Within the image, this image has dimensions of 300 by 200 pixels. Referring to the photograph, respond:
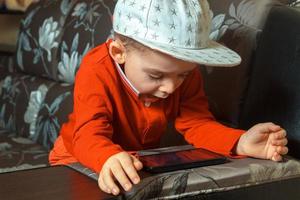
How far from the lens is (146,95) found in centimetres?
116

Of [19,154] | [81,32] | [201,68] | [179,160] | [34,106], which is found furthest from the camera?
[34,106]

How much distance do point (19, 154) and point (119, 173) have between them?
0.89 m

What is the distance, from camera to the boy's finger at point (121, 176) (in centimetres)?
87

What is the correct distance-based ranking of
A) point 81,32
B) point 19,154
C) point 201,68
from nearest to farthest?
point 201,68 → point 19,154 → point 81,32

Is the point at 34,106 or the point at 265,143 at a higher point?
the point at 265,143

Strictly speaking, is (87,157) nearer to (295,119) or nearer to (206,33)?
(206,33)

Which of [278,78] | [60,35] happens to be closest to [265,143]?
[278,78]

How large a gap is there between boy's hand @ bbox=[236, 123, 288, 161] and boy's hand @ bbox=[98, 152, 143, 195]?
0.84 feet

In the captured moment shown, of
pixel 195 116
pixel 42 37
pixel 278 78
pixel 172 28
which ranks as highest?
pixel 172 28

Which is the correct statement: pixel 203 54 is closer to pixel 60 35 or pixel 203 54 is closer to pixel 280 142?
pixel 280 142

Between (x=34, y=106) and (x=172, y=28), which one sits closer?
(x=172, y=28)

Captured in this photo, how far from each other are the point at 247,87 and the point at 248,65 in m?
0.05

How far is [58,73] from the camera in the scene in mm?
1900

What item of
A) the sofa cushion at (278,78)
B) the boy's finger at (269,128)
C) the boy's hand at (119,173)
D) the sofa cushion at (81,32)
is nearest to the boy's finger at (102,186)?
the boy's hand at (119,173)
